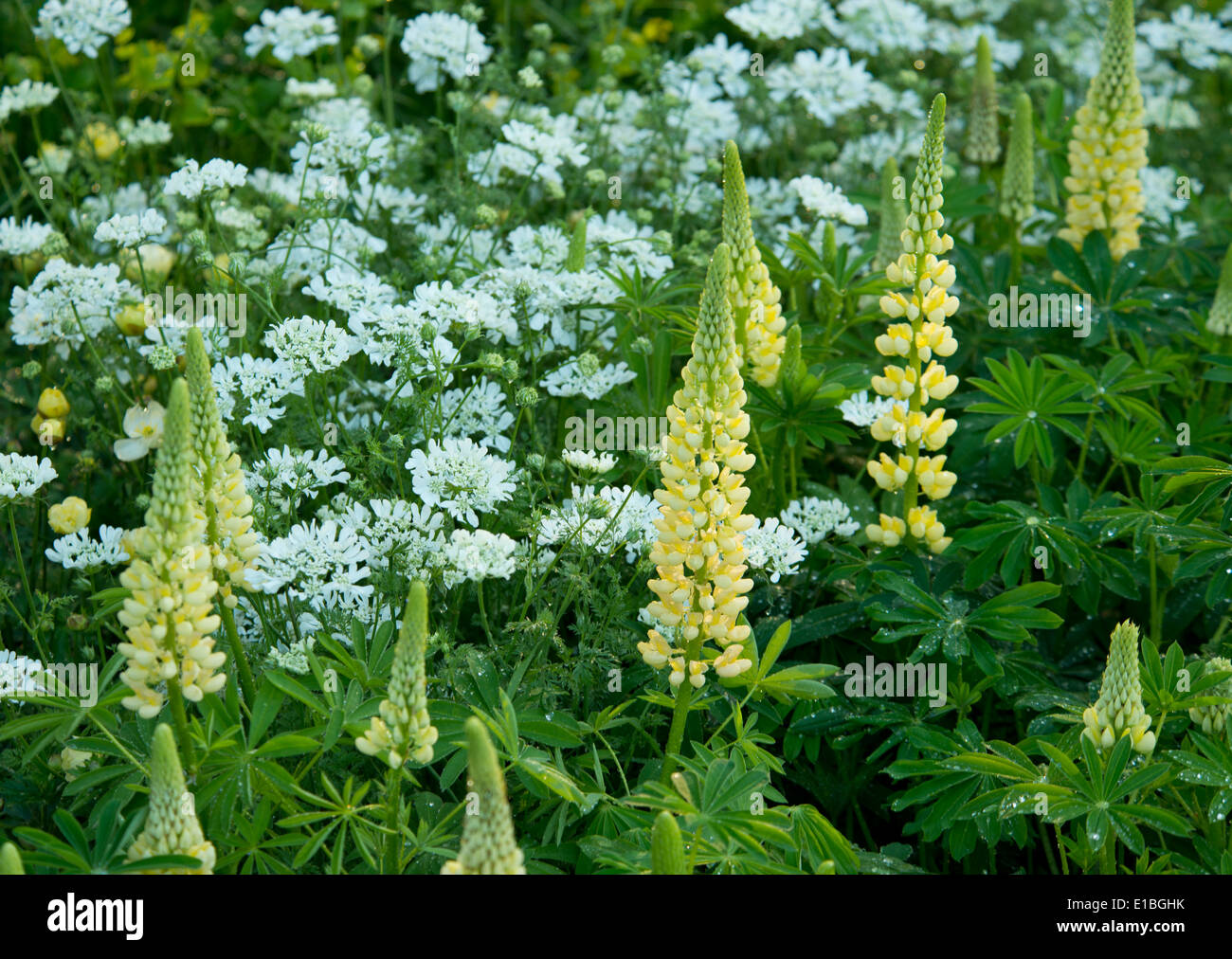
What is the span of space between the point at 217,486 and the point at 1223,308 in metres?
2.64

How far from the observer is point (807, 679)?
2.54 m

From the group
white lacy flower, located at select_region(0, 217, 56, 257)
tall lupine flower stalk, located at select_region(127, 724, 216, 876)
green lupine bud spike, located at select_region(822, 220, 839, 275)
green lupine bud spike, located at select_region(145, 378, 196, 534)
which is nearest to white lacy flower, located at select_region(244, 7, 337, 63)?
white lacy flower, located at select_region(0, 217, 56, 257)

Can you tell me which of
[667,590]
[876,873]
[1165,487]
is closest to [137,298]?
[667,590]

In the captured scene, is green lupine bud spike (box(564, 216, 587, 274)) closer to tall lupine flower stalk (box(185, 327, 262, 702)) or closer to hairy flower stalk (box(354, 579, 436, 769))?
tall lupine flower stalk (box(185, 327, 262, 702))

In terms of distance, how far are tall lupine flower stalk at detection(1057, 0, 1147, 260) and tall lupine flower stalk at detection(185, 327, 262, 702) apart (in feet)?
8.62

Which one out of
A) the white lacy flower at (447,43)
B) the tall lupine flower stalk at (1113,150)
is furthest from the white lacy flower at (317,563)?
the tall lupine flower stalk at (1113,150)

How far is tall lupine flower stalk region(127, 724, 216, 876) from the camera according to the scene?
6.10 feet

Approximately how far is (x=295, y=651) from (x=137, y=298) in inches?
59.7

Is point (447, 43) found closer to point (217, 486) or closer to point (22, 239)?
point (22, 239)

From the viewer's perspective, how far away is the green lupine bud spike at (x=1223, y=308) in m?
3.32

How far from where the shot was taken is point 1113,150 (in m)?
3.62

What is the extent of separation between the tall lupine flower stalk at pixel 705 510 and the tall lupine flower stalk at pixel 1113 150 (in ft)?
6.21

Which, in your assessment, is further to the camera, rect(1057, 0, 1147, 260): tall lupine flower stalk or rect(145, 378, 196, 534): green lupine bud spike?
rect(1057, 0, 1147, 260): tall lupine flower stalk

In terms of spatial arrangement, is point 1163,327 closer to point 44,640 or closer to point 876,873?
point 876,873
